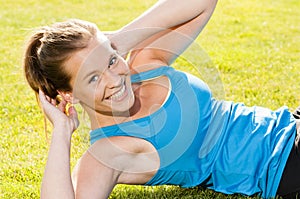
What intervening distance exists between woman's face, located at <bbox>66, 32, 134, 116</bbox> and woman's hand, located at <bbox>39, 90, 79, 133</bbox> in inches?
5.9

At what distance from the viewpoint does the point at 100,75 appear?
7.52ft

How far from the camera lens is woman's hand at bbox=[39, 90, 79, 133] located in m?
2.49

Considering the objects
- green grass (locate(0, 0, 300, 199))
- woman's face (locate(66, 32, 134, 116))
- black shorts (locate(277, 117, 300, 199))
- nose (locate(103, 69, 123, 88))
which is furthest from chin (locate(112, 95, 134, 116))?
black shorts (locate(277, 117, 300, 199))

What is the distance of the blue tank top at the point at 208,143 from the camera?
252 centimetres

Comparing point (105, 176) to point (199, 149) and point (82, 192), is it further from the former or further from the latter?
point (199, 149)

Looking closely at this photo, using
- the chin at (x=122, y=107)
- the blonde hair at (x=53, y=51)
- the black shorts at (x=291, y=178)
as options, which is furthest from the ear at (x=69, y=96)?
the black shorts at (x=291, y=178)

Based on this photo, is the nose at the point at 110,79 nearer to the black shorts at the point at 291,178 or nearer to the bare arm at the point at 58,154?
the bare arm at the point at 58,154

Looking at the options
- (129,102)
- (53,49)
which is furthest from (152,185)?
(53,49)

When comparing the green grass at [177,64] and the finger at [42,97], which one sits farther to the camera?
the green grass at [177,64]

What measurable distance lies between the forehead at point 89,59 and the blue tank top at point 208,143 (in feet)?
1.02

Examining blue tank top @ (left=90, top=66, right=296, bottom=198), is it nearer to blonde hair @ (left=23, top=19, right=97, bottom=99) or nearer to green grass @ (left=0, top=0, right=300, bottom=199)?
green grass @ (left=0, top=0, right=300, bottom=199)

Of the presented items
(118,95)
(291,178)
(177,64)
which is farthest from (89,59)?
(177,64)

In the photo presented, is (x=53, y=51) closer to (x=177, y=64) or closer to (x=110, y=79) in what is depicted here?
(x=110, y=79)

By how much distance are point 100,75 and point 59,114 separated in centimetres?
32
